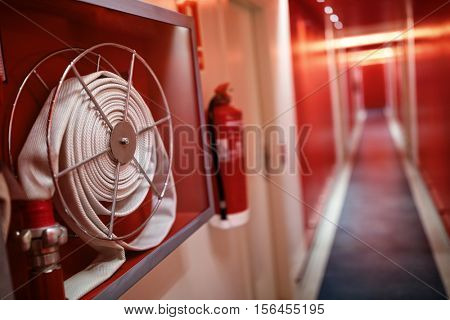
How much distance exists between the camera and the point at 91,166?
0.82 meters

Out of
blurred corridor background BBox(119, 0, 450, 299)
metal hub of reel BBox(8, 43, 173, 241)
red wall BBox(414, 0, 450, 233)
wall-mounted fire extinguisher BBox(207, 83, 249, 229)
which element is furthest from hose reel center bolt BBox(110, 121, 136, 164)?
red wall BBox(414, 0, 450, 233)

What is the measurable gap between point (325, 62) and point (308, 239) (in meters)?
1.10

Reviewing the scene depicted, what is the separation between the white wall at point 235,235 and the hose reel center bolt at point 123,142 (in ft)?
1.44

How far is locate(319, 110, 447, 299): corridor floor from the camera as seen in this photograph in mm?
2061

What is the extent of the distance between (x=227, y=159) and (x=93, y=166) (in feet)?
2.56

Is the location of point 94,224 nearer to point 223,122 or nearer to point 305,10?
point 223,122

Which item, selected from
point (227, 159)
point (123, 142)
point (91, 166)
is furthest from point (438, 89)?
point (91, 166)

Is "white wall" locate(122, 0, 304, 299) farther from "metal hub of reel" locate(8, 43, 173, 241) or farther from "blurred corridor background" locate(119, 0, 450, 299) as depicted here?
"metal hub of reel" locate(8, 43, 173, 241)

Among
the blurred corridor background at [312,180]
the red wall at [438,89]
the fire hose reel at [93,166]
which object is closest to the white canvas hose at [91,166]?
the fire hose reel at [93,166]

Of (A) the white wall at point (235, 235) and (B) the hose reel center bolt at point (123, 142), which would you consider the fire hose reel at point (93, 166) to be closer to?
(B) the hose reel center bolt at point (123, 142)

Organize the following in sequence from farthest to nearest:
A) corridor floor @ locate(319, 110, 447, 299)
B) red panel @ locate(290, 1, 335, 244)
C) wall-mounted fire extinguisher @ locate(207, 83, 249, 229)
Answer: corridor floor @ locate(319, 110, 447, 299)
red panel @ locate(290, 1, 335, 244)
wall-mounted fire extinguisher @ locate(207, 83, 249, 229)

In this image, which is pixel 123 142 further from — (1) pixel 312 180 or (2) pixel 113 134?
(1) pixel 312 180
